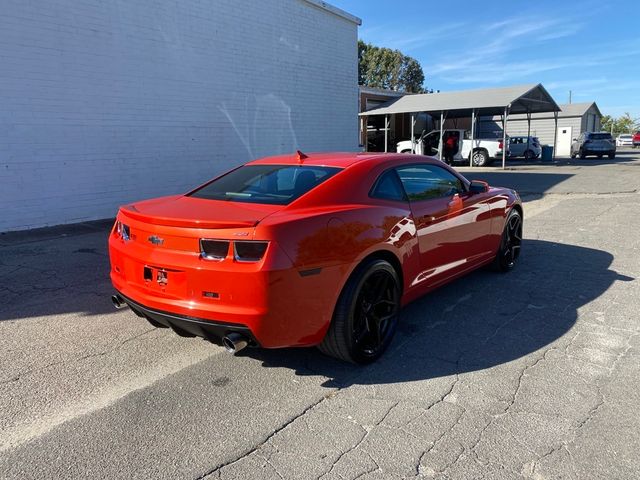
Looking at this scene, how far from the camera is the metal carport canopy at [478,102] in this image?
Result: 78.8ft

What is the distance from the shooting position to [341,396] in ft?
10.3

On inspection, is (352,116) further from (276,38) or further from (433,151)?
(433,151)

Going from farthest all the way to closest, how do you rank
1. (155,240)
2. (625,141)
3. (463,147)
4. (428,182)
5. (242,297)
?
(625,141), (463,147), (428,182), (155,240), (242,297)

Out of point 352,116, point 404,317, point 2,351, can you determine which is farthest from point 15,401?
point 352,116

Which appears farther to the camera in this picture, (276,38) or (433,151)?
(433,151)

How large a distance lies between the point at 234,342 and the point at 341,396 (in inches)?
30.4

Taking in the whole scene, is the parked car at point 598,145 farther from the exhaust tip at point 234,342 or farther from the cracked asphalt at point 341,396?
the exhaust tip at point 234,342

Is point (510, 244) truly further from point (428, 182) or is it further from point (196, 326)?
point (196, 326)

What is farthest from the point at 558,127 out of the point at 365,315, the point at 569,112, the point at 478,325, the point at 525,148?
the point at 365,315

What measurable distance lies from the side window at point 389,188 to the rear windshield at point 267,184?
34cm

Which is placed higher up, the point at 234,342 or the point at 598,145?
the point at 598,145

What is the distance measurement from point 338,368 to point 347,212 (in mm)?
1104

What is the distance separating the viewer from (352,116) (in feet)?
54.3

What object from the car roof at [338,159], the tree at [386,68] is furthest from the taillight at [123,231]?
the tree at [386,68]
